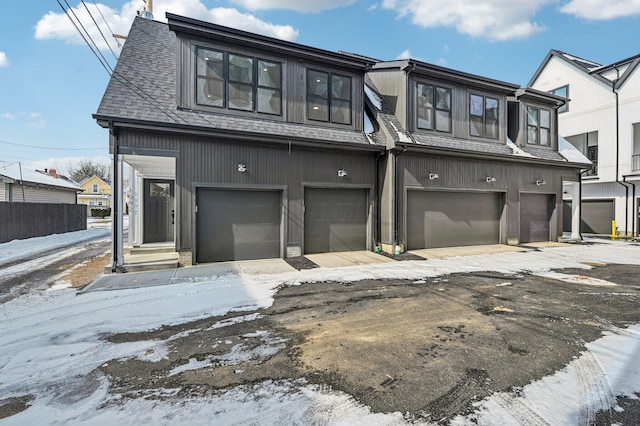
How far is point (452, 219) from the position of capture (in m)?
10.2

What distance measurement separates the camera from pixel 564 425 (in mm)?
2004

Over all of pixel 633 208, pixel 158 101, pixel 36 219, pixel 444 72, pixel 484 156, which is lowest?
pixel 36 219

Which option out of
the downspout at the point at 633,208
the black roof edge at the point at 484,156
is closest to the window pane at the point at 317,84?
the black roof edge at the point at 484,156

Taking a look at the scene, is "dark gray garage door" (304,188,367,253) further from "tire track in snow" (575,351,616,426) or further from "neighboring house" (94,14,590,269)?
"tire track in snow" (575,351,616,426)

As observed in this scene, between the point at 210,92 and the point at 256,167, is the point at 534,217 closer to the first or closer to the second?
the point at 256,167

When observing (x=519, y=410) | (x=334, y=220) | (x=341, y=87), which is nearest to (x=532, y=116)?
(x=341, y=87)

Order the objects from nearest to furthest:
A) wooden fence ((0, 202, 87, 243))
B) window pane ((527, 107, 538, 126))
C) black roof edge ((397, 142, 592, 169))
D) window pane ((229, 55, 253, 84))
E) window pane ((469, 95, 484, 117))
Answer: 1. window pane ((229, 55, 253, 84))
2. black roof edge ((397, 142, 592, 169))
3. window pane ((469, 95, 484, 117))
4. window pane ((527, 107, 538, 126))
5. wooden fence ((0, 202, 87, 243))

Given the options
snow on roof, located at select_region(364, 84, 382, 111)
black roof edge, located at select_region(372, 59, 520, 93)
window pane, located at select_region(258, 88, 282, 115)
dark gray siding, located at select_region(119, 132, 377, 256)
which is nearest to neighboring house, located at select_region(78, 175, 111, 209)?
dark gray siding, located at select_region(119, 132, 377, 256)

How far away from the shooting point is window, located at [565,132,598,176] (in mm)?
15484

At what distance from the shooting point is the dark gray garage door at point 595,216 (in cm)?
1493

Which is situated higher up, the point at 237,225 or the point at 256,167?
the point at 256,167

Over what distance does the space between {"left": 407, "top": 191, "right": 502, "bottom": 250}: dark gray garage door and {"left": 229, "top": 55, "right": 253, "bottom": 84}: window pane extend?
18.8 feet

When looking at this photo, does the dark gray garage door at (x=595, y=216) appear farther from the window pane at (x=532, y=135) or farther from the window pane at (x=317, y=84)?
the window pane at (x=317, y=84)

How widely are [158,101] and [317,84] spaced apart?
418 centimetres
